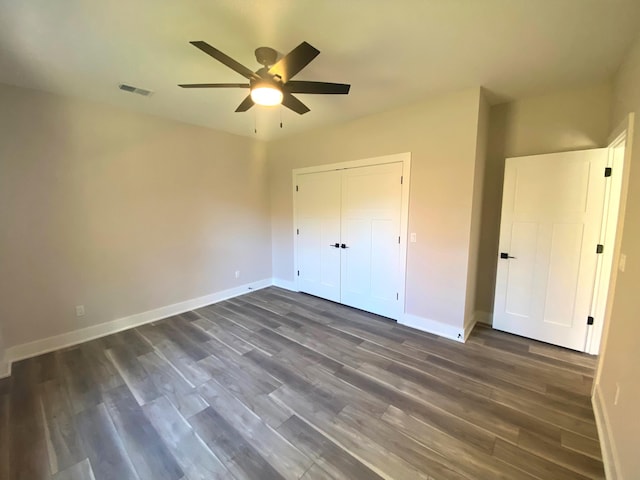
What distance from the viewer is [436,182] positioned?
294 centimetres

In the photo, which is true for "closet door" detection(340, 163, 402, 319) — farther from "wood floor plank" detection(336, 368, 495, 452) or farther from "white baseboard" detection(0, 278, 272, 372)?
"white baseboard" detection(0, 278, 272, 372)

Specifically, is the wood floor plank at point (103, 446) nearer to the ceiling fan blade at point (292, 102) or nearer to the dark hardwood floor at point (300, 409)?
the dark hardwood floor at point (300, 409)

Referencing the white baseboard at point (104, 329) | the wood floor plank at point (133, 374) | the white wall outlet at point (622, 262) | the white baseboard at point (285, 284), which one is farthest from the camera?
the white baseboard at point (285, 284)

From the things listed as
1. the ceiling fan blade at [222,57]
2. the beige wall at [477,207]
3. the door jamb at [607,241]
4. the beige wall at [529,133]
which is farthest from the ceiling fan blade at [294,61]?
Answer: the door jamb at [607,241]

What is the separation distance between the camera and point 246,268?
4.57 m

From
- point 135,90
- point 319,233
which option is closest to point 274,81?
point 135,90

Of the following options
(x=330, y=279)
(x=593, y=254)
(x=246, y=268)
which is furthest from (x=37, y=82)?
(x=593, y=254)

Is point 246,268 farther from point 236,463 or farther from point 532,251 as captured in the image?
point 532,251

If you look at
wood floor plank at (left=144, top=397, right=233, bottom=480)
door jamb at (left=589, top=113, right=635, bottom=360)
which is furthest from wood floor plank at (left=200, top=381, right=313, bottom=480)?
door jamb at (left=589, top=113, right=635, bottom=360)

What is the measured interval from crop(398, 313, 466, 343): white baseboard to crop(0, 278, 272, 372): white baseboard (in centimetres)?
279

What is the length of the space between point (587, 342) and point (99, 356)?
16.5 feet

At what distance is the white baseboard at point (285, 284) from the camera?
472 centimetres

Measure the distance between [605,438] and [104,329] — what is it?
4.61m

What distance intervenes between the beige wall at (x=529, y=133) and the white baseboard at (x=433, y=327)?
0.72 m
